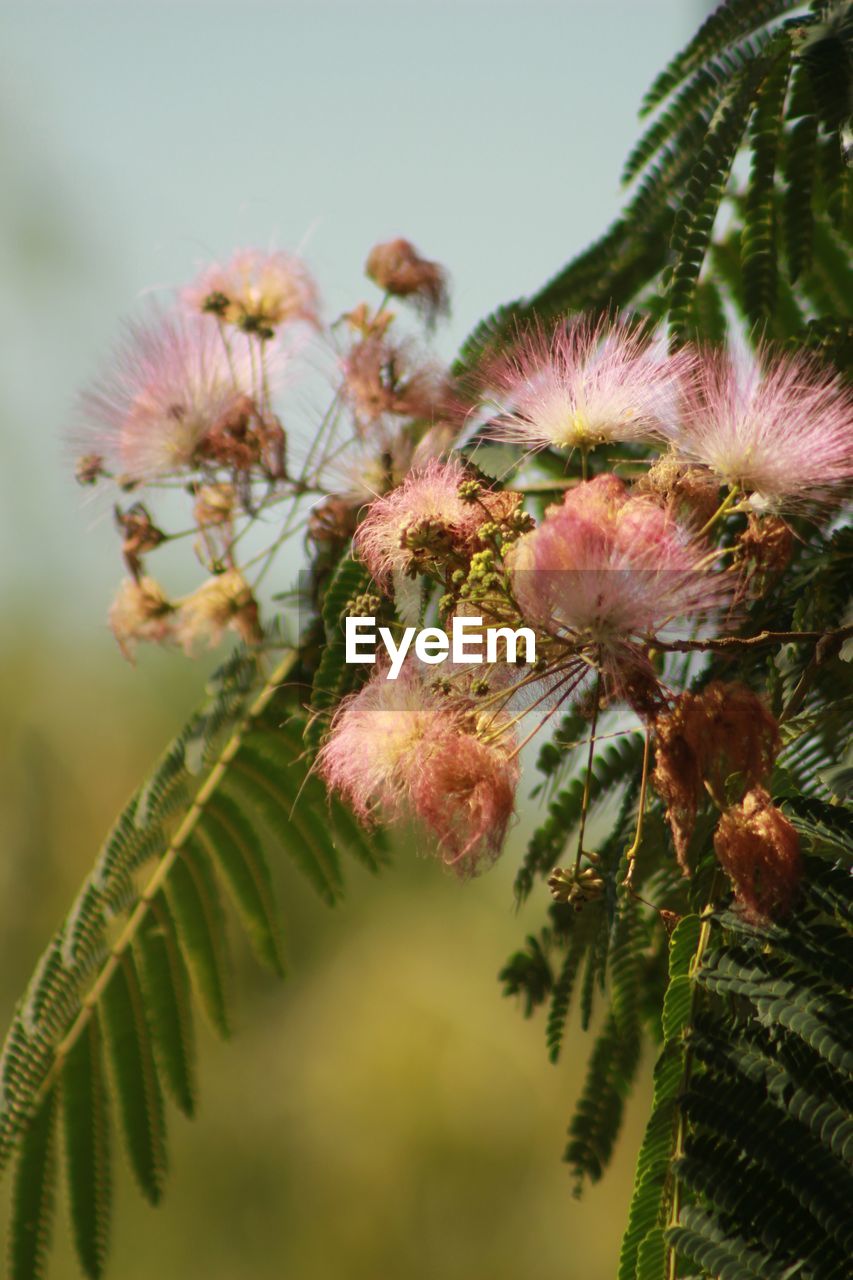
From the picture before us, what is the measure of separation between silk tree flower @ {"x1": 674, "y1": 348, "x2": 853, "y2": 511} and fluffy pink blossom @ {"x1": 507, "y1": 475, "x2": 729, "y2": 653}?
0.17 meters

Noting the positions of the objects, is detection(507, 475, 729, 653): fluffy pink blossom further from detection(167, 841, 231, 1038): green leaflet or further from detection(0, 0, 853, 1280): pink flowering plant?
detection(167, 841, 231, 1038): green leaflet

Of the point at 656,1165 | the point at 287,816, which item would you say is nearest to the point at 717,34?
the point at 287,816

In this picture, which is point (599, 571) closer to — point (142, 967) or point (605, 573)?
point (605, 573)

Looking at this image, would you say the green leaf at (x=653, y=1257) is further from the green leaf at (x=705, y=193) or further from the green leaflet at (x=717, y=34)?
the green leaflet at (x=717, y=34)

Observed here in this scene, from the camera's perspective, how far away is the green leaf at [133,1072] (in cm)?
268

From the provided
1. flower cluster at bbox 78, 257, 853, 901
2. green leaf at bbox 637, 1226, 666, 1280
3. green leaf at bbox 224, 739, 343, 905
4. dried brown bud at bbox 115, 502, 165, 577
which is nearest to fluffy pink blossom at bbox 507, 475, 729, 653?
flower cluster at bbox 78, 257, 853, 901

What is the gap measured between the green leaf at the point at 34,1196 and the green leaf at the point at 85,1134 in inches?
1.4

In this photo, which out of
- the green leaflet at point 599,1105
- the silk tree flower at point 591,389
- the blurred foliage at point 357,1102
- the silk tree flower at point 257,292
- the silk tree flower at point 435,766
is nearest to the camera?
the silk tree flower at point 435,766

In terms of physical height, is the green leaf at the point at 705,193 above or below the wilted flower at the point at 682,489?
above

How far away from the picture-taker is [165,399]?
84.4 inches

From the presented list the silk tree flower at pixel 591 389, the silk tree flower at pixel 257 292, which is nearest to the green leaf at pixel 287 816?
the silk tree flower at pixel 257 292

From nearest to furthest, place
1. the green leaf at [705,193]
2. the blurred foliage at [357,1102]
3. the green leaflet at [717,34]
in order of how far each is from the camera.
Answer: the green leaf at [705,193], the green leaflet at [717,34], the blurred foliage at [357,1102]

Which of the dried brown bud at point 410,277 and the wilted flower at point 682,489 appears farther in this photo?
the dried brown bud at point 410,277

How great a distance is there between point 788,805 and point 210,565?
1.02 metres
